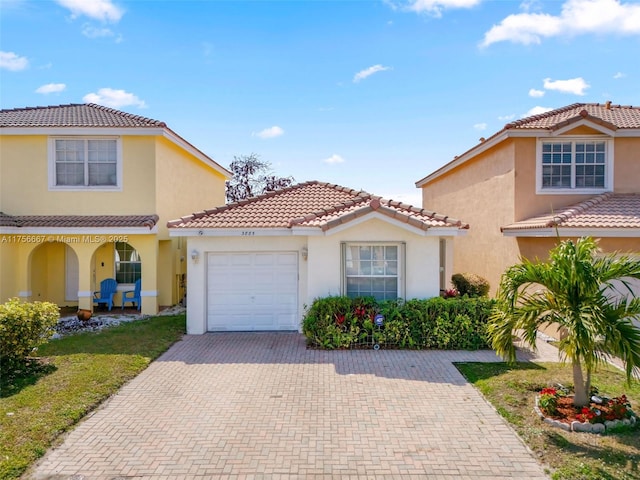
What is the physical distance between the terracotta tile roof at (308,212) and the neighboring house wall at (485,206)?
12.6ft

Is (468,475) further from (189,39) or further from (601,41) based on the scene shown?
(189,39)

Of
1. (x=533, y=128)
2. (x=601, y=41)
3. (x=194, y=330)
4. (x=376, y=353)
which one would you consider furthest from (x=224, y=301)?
(x=601, y=41)

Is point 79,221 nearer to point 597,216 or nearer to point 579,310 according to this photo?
point 579,310

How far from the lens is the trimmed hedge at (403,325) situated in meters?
11.6

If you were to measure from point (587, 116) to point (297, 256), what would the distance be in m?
12.0

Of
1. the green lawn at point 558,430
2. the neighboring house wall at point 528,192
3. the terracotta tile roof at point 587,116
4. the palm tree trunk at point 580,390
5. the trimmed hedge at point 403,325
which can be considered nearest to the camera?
the green lawn at point 558,430

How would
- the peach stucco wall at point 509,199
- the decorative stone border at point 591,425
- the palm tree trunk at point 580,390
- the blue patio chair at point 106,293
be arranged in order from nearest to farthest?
1. the decorative stone border at point 591,425
2. the palm tree trunk at point 580,390
3. the peach stucco wall at point 509,199
4. the blue patio chair at point 106,293

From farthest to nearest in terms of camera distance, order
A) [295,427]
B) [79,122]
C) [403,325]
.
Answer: [79,122] < [403,325] < [295,427]

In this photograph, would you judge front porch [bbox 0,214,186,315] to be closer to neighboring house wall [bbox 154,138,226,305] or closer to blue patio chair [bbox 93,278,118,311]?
neighboring house wall [bbox 154,138,226,305]

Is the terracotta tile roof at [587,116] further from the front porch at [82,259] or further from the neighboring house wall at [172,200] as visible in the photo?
the front porch at [82,259]

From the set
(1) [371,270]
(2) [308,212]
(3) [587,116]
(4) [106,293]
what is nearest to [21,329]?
(4) [106,293]

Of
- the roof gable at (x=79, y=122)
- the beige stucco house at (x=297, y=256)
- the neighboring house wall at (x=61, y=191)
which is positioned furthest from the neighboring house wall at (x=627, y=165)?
the neighboring house wall at (x=61, y=191)

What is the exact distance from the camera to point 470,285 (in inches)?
608

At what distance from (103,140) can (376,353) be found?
14.0 meters
